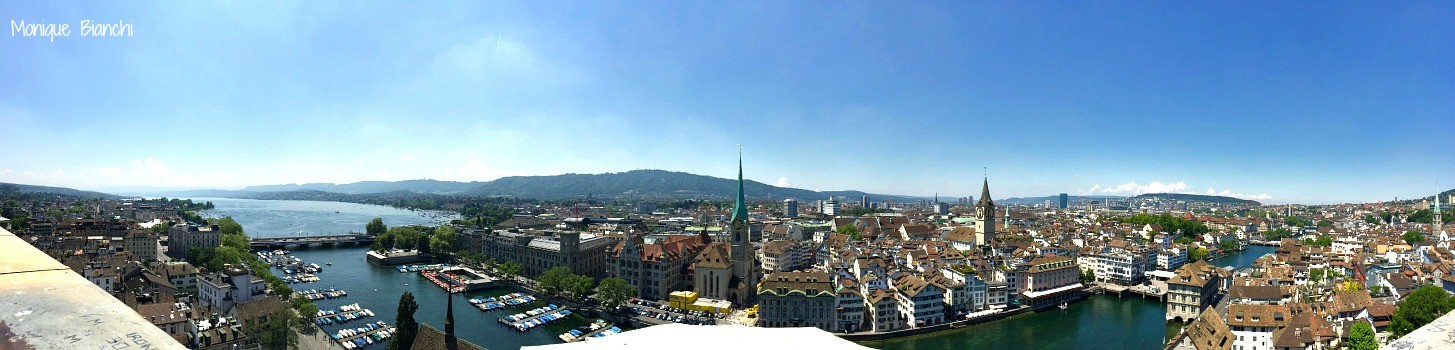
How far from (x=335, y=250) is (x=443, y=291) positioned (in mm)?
18792

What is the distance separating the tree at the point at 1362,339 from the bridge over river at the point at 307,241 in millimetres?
44405

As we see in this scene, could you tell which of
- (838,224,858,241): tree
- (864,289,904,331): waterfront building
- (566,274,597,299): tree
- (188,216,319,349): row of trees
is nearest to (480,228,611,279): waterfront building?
(566,274,597,299): tree

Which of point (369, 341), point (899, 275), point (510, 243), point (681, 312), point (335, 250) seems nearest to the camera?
point (369, 341)

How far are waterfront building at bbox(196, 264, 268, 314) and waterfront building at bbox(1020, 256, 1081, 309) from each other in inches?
918

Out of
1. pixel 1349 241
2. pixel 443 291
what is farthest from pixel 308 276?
pixel 1349 241

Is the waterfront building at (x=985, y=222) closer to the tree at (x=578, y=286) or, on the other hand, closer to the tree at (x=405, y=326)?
the tree at (x=578, y=286)

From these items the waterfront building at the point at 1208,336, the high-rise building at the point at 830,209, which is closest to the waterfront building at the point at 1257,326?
the waterfront building at the point at 1208,336

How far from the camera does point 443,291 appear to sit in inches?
916

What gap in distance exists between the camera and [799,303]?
17125 millimetres

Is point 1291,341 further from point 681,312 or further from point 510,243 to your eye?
point 510,243

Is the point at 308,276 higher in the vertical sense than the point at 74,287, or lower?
lower

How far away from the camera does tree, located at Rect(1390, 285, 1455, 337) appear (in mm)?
13242

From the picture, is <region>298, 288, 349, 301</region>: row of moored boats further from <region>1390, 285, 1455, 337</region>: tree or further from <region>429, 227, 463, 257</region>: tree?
<region>1390, 285, 1455, 337</region>: tree

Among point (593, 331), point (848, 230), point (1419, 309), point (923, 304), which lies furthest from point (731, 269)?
point (848, 230)
